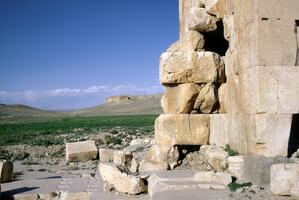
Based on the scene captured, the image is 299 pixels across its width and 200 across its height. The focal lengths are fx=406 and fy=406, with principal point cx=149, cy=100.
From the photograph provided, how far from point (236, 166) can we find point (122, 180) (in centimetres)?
203

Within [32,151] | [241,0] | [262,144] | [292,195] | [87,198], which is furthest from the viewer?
[32,151]

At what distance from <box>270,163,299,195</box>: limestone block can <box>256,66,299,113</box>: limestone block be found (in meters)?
1.02

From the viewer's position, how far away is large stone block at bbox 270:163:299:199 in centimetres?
554

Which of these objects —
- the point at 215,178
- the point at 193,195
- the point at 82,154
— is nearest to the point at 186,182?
the point at 215,178

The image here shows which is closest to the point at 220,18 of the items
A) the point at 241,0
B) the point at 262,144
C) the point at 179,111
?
the point at 241,0

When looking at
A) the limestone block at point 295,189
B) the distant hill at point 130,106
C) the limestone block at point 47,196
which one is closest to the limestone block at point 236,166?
the limestone block at point 295,189

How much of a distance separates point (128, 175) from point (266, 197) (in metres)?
2.57

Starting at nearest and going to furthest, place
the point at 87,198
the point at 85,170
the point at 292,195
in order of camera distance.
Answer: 1. the point at 292,195
2. the point at 87,198
3. the point at 85,170

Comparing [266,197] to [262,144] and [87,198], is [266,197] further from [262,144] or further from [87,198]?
[87,198]

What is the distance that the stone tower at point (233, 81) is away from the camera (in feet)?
20.9

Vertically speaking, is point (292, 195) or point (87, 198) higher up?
point (292, 195)

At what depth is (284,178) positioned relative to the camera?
221 inches

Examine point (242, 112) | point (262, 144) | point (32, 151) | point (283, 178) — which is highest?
point (242, 112)

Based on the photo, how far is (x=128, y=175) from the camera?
7.23 metres
